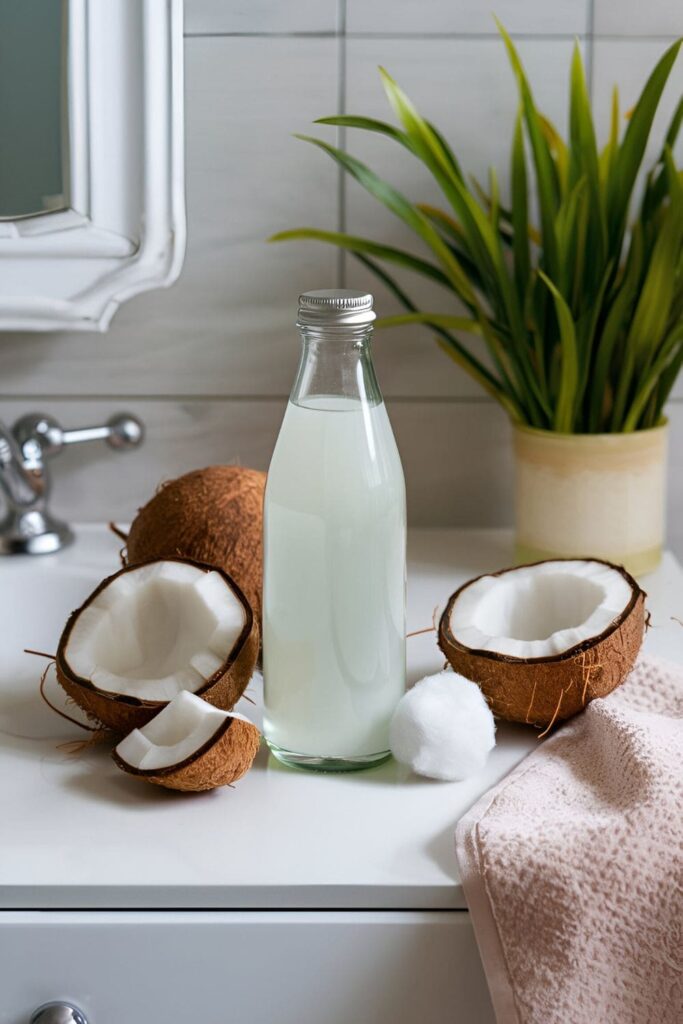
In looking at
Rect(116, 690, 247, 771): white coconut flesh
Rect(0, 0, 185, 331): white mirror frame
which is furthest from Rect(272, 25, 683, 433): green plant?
Rect(116, 690, 247, 771): white coconut flesh

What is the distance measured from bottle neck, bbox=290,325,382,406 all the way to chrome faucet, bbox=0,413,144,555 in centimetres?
48

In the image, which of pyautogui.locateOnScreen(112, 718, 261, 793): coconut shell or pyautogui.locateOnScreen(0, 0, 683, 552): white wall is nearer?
pyautogui.locateOnScreen(112, 718, 261, 793): coconut shell

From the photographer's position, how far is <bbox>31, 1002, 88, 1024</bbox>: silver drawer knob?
1.92ft

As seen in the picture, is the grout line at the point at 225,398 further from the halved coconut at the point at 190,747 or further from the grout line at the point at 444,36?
the halved coconut at the point at 190,747

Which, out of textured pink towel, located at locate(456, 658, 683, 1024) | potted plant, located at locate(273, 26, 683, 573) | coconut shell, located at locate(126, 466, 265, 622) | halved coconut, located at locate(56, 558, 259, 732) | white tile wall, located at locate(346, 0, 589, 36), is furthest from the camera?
white tile wall, located at locate(346, 0, 589, 36)

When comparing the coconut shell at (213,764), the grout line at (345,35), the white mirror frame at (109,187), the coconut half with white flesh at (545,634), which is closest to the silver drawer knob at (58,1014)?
the coconut shell at (213,764)

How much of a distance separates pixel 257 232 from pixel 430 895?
0.67 m

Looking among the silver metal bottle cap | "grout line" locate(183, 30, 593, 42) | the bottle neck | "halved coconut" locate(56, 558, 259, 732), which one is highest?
"grout line" locate(183, 30, 593, 42)

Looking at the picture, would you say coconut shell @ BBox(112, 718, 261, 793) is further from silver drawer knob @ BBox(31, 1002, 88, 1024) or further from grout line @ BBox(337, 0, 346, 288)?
grout line @ BBox(337, 0, 346, 288)

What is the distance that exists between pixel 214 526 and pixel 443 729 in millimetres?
235

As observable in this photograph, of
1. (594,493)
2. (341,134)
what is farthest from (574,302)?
(341,134)

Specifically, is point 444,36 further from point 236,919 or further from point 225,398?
point 236,919

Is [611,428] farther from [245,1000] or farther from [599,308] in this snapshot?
[245,1000]

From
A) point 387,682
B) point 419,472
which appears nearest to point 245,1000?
point 387,682
